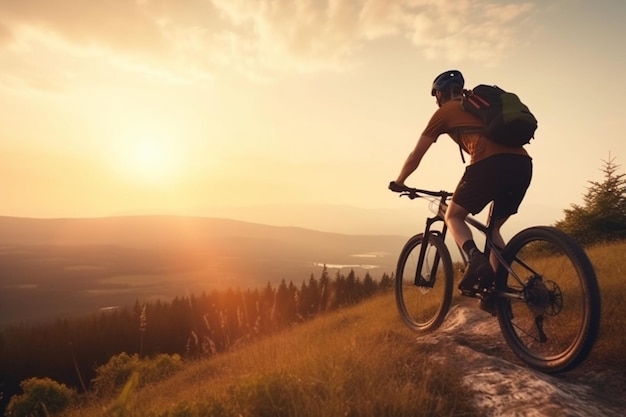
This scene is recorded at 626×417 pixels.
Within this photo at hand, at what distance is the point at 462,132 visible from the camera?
16.3ft

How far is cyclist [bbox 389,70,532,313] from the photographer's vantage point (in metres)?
4.62

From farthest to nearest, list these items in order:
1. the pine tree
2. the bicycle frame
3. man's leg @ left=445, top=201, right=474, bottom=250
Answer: the pine tree < man's leg @ left=445, top=201, right=474, bottom=250 < the bicycle frame

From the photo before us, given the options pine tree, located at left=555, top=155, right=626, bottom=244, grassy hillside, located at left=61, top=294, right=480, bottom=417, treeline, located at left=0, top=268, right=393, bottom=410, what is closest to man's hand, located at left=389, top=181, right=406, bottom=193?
grassy hillside, located at left=61, top=294, right=480, bottom=417

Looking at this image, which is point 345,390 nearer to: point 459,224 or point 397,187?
point 459,224

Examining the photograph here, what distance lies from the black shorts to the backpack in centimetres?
22

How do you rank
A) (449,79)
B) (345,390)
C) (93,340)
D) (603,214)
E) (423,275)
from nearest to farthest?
(345,390) → (449,79) → (423,275) → (603,214) → (93,340)

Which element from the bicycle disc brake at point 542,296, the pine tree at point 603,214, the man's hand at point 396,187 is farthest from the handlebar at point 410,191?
the pine tree at point 603,214

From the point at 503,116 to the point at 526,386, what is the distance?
8.76ft

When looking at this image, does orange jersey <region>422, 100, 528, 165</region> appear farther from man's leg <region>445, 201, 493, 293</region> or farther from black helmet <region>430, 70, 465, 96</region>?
man's leg <region>445, 201, 493, 293</region>

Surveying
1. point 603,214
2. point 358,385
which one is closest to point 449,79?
point 358,385

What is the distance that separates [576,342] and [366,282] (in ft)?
147

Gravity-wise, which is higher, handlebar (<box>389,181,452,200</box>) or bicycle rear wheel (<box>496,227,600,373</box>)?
handlebar (<box>389,181,452,200</box>)

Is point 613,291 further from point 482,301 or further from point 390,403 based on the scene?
point 390,403

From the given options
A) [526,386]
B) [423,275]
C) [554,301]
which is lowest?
[526,386]
